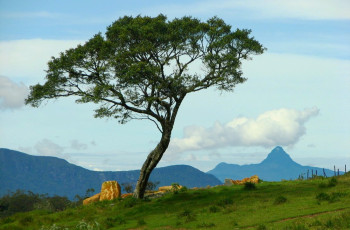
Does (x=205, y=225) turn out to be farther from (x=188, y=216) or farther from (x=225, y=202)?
(x=225, y=202)

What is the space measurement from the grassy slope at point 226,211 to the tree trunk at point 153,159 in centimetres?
281

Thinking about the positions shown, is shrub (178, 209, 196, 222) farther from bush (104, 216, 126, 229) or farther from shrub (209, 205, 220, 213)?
bush (104, 216, 126, 229)

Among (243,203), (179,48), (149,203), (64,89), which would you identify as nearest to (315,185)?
(243,203)

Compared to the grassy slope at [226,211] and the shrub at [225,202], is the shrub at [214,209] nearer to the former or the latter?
the grassy slope at [226,211]

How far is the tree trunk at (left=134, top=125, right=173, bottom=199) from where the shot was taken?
43.3 meters

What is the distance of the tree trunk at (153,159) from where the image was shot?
43344 mm

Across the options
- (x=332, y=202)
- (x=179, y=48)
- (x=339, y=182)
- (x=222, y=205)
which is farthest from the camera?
(x=179, y=48)

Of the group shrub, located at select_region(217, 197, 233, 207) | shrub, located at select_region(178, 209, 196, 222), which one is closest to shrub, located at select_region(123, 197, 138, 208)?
shrub, located at select_region(217, 197, 233, 207)

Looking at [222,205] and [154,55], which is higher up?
[154,55]

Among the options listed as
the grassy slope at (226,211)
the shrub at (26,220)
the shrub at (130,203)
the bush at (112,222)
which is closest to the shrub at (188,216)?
the grassy slope at (226,211)

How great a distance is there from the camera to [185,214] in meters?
31.5

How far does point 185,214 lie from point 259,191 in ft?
34.0

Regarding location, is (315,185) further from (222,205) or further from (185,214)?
(185,214)

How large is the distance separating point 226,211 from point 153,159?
14.4 meters
